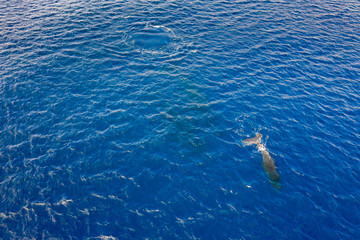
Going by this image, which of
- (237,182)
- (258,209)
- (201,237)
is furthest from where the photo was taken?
(237,182)

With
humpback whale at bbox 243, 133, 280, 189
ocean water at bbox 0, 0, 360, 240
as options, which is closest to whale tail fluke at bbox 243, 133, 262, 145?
humpback whale at bbox 243, 133, 280, 189

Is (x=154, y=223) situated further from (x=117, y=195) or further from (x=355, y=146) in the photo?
(x=355, y=146)

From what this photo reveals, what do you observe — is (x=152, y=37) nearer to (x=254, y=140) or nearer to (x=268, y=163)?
(x=254, y=140)

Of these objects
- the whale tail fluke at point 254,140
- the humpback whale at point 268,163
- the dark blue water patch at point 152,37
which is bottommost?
the humpback whale at point 268,163

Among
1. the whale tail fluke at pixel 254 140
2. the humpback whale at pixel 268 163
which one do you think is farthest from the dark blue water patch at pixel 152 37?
the humpback whale at pixel 268 163

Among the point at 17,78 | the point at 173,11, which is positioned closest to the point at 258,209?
the point at 17,78

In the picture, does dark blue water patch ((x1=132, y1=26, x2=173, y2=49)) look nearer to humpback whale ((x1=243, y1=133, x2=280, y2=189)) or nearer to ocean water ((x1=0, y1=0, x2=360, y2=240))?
ocean water ((x1=0, y1=0, x2=360, y2=240))

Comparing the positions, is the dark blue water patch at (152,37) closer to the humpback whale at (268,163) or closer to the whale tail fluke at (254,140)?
the whale tail fluke at (254,140)
